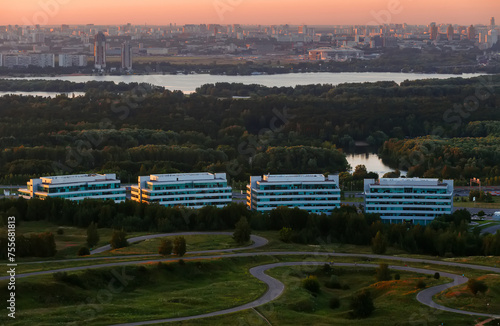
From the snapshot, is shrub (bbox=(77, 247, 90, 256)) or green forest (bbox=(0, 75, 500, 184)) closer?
shrub (bbox=(77, 247, 90, 256))

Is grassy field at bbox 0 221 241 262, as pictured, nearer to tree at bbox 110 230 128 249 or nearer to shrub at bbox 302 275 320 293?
tree at bbox 110 230 128 249

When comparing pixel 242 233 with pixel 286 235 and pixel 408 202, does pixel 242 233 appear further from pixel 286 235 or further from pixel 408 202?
pixel 408 202

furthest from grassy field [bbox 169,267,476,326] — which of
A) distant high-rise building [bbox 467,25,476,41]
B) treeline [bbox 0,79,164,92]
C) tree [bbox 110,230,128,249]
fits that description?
distant high-rise building [bbox 467,25,476,41]

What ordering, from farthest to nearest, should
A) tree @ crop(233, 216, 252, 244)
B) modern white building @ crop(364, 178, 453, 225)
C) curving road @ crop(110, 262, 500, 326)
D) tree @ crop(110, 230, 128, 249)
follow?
1. modern white building @ crop(364, 178, 453, 225)
2. tree @ crop(233, 216, 252, 244)
3. tree @ crop(110, 230, 128, 249)
4. curving road @ crop(110, 262, 500, 326)

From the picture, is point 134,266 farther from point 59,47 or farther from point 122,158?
point 59,47

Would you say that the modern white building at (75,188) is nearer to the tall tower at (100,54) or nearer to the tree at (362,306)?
the tree at (362,306)

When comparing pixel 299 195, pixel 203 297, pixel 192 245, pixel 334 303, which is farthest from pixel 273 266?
pixel 299 195
